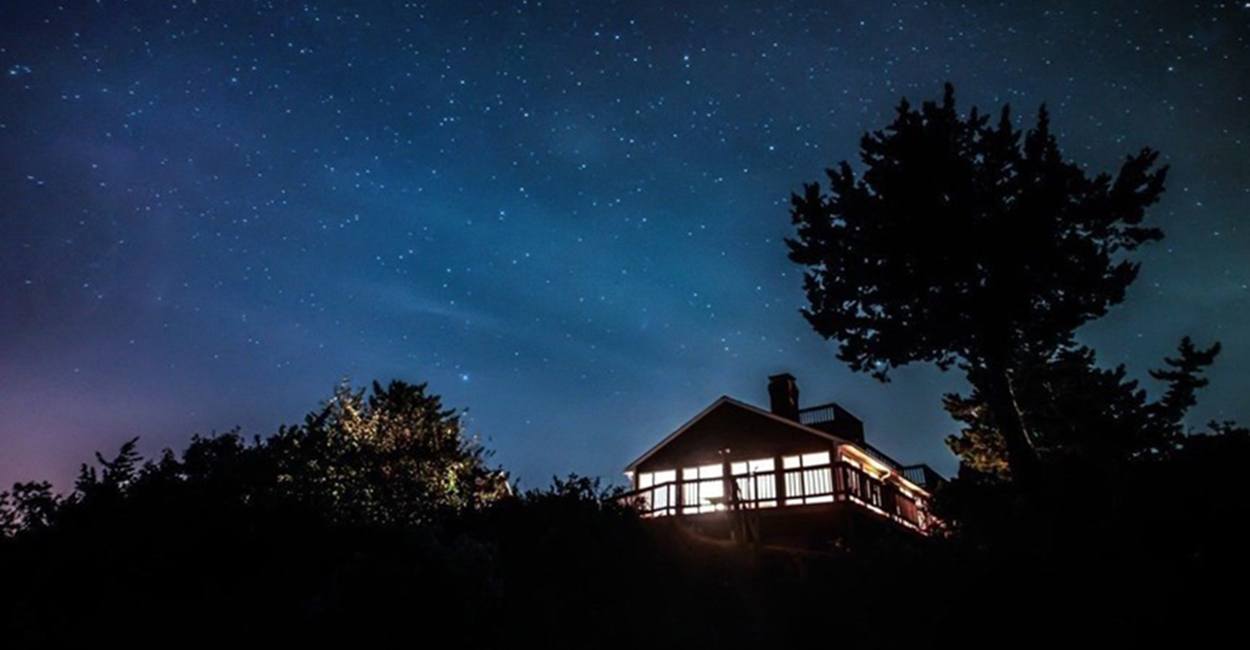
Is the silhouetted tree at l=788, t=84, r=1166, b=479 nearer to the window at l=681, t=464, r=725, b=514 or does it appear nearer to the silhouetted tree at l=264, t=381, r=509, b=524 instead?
the window at l=681, t=464, r=725, b=514

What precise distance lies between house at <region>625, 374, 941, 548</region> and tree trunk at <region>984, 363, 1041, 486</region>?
326 cm

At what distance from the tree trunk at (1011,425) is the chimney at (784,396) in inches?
512

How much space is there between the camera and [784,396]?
3338 centimetres

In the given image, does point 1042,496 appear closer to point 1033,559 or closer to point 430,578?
point 1033,559

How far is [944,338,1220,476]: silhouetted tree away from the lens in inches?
981

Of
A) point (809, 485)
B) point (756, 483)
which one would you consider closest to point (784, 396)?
point (809, 485)

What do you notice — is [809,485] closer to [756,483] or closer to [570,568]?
[756,483]

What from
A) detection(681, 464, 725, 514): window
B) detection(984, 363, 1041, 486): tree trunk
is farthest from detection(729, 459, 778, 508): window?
detection(984, 363, 1041, 486): tree trunk

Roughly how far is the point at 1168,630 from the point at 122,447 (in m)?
16.8

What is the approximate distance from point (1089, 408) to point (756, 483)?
1402 cm

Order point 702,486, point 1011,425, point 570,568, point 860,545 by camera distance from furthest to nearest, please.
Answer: point 702,486 → point 1011,425 → point 860,545 → point 570,568

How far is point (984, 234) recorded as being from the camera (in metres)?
20.5

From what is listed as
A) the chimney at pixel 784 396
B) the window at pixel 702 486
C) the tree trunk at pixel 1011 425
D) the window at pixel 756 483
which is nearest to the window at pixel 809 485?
the window at pixel 756 483

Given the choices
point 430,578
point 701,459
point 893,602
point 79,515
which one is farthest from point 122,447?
point 701,459
